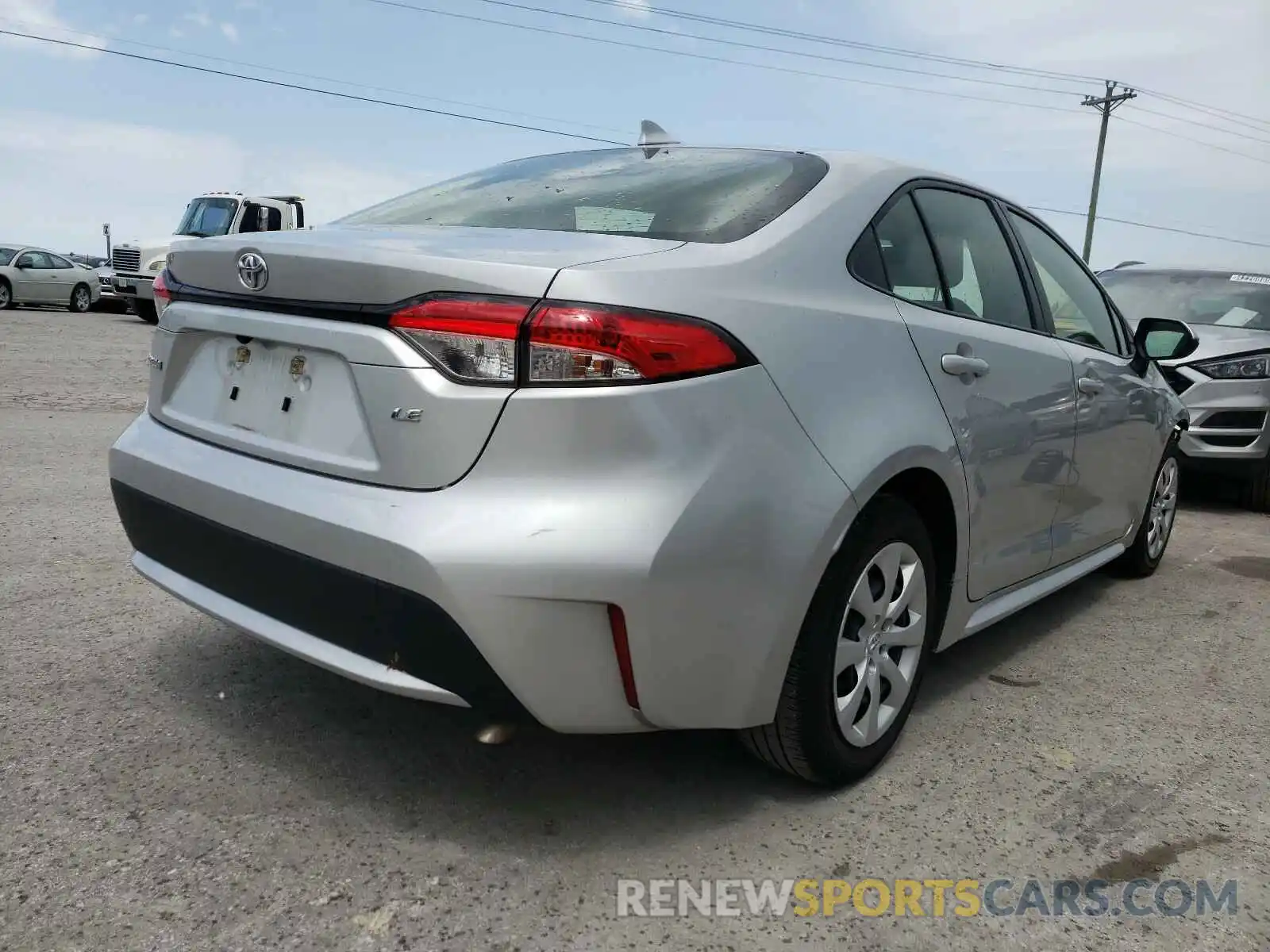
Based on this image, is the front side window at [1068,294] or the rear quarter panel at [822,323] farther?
the front side window at [1068,294]

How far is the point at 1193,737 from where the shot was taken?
3055 mm

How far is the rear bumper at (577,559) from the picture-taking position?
1963mm

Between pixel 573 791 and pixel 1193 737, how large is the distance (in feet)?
6.06

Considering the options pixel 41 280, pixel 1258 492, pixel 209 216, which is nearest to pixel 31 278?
pixel 41 280

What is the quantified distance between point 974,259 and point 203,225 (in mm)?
18250

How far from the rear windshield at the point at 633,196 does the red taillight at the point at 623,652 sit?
858 millimetres

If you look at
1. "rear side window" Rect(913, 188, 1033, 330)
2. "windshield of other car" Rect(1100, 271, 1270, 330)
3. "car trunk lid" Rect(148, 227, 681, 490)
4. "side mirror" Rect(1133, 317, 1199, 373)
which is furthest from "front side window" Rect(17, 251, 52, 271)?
"rear side window" Rect(913, 188, 1033, 330)

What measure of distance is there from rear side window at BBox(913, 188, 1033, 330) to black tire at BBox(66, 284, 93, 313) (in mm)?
23815

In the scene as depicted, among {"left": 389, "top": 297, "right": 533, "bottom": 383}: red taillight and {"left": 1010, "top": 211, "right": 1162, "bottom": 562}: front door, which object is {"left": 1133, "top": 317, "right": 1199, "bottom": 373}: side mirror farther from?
{"left": 389, "top": 297, "right": 533, "bottom": 383}: red taillight


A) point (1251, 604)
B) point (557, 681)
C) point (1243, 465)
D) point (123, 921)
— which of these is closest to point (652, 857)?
point (557, 681)

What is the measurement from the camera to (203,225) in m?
18.8

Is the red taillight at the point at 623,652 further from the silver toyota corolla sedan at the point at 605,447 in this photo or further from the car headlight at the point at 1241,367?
the car headlight at the point at 1241,367

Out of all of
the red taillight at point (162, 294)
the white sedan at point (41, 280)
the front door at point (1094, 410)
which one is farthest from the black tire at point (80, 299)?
the front door at point (1094, 410)

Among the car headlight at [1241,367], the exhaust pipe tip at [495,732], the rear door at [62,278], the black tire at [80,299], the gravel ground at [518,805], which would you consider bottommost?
the black tire at [80,299]
